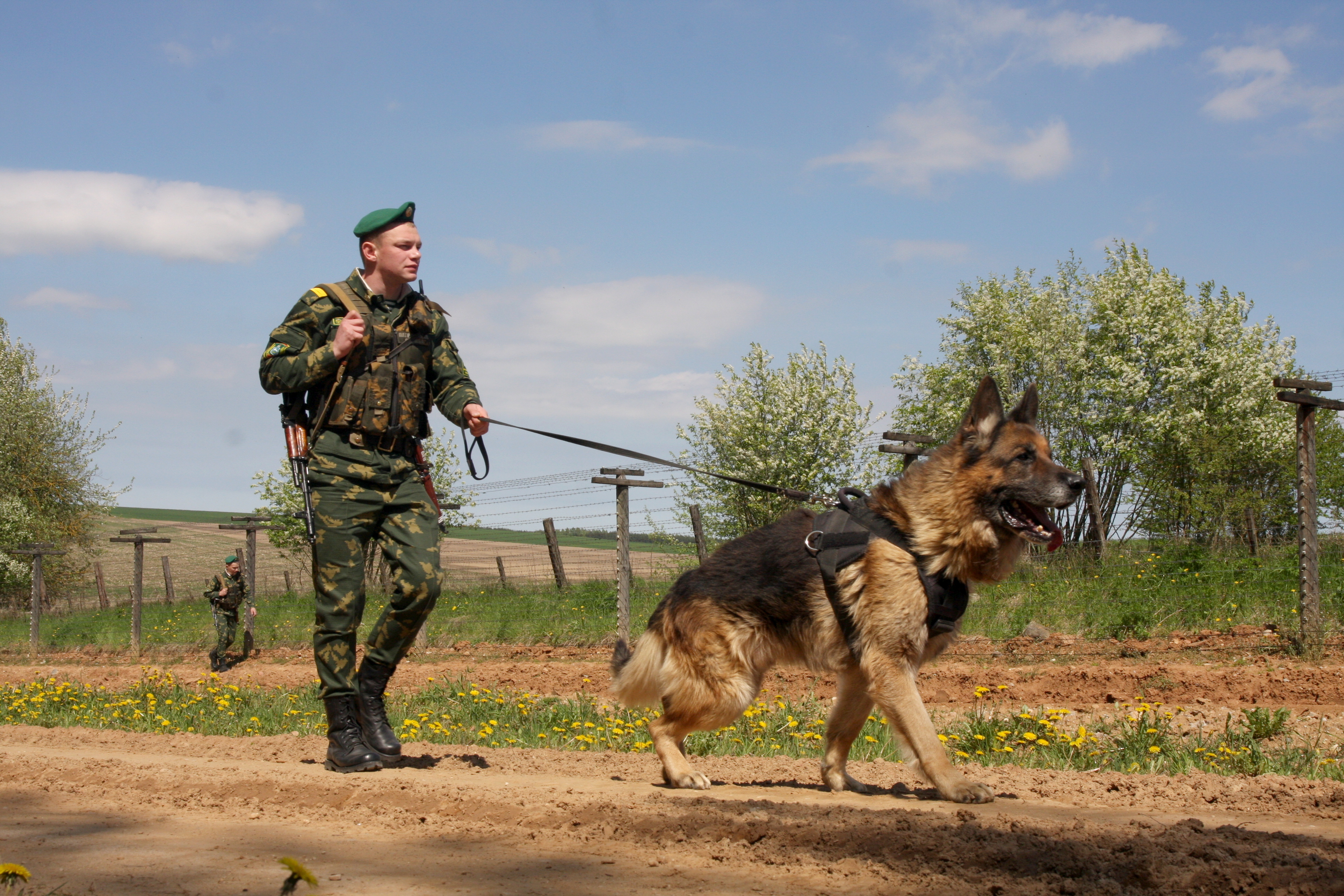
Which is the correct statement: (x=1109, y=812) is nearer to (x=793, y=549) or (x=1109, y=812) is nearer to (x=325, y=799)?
(x=793, y=549)

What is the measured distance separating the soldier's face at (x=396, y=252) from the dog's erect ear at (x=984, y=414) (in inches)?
114

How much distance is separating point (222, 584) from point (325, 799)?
1495 centimetres

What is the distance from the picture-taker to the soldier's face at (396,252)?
16.7 ft

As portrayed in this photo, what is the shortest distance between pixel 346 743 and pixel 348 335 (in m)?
1.99

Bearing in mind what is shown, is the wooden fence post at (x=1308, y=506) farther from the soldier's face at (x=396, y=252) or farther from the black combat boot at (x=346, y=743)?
the black combat boot at (x=346, y=743)

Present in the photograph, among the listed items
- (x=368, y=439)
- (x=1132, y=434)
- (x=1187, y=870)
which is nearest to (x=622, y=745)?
(x=368, y=439)

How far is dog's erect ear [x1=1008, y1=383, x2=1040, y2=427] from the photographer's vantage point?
4637 mm

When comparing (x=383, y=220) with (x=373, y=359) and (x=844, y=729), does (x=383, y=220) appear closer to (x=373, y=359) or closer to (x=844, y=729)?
(x=373, y=359)

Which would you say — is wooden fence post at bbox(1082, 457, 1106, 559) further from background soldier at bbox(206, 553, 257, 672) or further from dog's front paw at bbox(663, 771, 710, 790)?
background soldier at bbox(206, 553, 257, 672)

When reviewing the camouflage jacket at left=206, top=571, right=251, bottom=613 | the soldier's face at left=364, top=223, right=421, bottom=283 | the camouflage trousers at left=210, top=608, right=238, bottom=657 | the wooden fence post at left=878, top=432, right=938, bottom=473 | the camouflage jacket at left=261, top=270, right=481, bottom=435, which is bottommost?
the camouflage trousers at left=210, top=608, right=238, bottom=657

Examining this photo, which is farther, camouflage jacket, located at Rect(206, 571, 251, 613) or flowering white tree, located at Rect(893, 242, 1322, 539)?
flowering white tree, located at Rect(893, 242, 1322, 539)

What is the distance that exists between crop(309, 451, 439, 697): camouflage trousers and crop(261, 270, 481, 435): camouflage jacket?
32 cm

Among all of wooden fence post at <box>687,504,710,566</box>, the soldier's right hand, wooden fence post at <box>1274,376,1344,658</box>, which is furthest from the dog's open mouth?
wooden fence post at <box>687,504,710,566</box>

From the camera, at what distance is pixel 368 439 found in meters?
4.96
